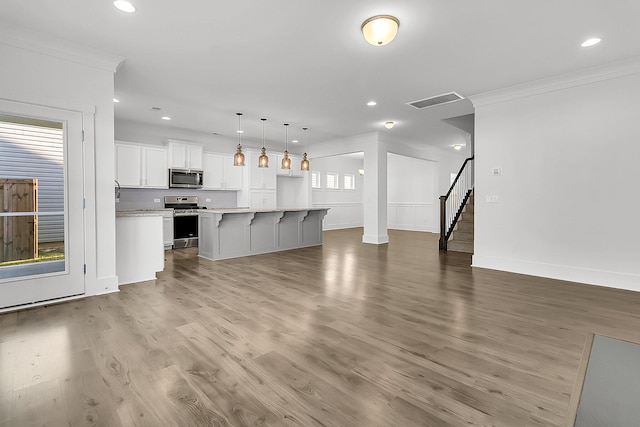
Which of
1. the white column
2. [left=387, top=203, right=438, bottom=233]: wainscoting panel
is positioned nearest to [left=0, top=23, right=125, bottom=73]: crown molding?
the white column

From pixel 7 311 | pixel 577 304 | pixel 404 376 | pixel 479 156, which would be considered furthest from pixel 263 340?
pixel 479 156

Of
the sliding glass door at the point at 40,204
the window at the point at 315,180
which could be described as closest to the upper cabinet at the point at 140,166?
the sliding glass door at the point at 40,204

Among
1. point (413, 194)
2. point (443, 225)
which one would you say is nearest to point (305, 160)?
point (443, 225)

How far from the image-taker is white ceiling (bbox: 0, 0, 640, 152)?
276 centimetres

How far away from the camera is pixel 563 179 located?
4.34 m

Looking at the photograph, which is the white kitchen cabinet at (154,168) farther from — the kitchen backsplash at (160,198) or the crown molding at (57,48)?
the crown molding at (57,48)

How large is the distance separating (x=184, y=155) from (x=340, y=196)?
6.34 meters

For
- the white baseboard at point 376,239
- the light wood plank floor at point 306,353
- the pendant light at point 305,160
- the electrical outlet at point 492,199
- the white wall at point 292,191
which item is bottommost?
the light wood plank floor at point 306,353

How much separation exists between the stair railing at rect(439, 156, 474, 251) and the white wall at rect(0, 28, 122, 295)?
6.25m

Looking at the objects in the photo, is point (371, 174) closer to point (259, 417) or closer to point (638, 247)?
point (638, 247)

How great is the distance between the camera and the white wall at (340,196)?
1133cm

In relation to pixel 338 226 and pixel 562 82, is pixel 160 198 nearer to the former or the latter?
pixel 338 226

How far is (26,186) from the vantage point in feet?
10.4

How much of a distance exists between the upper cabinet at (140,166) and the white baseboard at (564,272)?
6.75m
